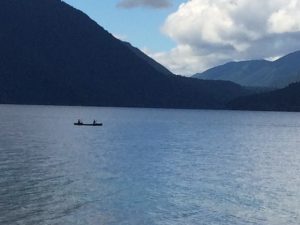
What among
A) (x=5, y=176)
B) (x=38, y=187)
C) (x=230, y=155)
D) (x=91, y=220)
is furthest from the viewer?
(x=230, y=155)

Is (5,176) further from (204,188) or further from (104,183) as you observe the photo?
(204,188)

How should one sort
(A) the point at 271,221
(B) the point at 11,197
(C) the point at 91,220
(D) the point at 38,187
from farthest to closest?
(D) the point at 38,187 < (B) the point at 11,197 < (A) the point at 271,221 < (C) the point at 91,220

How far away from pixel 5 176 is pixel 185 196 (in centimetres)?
2407

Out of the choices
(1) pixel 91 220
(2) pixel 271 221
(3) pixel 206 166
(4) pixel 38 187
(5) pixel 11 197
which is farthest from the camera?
(3) pixel 206 166

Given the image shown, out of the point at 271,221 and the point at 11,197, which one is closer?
the point at 271,221

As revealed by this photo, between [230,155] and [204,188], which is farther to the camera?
[230,155]

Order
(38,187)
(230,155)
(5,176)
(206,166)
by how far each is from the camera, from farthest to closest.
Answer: (230,155), (206,166), (5,176), (38,187)

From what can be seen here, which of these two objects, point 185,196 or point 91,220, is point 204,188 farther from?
point 91,220

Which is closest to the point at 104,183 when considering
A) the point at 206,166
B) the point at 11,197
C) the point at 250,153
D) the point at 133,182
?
the point at 133,182

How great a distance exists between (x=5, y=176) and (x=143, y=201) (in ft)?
68.4

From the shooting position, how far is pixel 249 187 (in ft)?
232

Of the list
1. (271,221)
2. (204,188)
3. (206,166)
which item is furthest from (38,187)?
(206,166)

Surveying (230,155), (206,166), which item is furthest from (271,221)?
(230,155)

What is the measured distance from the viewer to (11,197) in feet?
179
